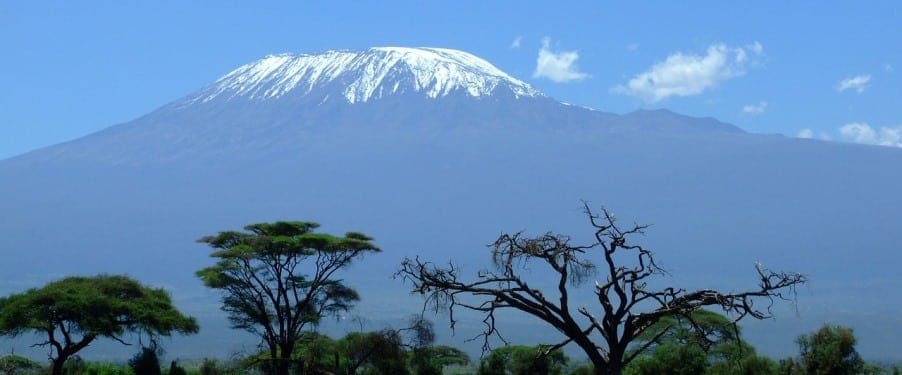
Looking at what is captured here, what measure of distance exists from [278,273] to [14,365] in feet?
34.3

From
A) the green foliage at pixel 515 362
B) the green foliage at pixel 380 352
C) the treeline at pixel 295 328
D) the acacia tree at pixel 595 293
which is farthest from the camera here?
the green foliage at pixel 515 362

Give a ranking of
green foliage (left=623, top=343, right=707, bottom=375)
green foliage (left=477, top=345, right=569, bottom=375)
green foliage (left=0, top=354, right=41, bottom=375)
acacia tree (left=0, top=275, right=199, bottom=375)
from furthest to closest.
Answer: green foliage (left=0, top=354, right=41, bottom=375) < green foliage (left=477, top=345, right=569, bottom=375) < acacia tree (left=0, top=275, right=199, bottom=375) < green foliage (left=623, top=343, right=707, bottom=375)

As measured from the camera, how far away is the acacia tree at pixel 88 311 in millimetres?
40281

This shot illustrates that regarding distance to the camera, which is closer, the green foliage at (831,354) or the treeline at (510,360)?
the green foliage at (831,354)

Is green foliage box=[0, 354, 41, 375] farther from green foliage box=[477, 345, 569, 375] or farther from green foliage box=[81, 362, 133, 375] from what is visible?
green foliage box=[477, 345, 569, 375]

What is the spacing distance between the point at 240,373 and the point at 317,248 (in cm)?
478

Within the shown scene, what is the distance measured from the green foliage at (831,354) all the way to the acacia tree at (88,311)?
Result: 18.6 m

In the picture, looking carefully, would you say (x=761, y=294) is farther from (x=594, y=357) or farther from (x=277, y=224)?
(x=277, y=224)

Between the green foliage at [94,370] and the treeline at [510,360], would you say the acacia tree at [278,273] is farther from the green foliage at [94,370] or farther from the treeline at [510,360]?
the green foliage at [94,370]

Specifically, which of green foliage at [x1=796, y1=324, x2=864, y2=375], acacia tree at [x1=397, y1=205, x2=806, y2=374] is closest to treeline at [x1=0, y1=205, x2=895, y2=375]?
green foliage at [x1=796, y1=324, x2=864, y2=375]

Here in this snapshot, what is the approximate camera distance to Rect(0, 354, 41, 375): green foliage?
45.9m

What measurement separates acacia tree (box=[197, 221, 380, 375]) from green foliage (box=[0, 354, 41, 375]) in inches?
269

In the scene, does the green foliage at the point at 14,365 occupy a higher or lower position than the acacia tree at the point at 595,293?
higher

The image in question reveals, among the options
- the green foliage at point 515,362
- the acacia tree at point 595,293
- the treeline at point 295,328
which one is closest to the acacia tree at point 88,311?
the treeline at point 295,328
